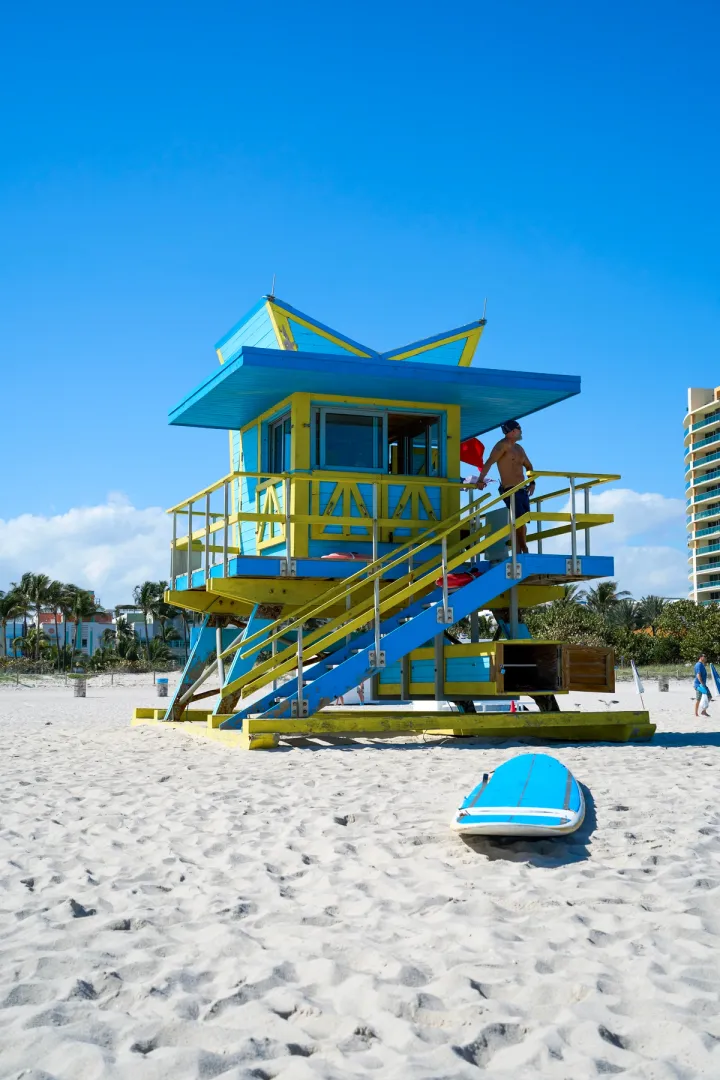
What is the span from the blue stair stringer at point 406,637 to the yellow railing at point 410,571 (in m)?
0.18

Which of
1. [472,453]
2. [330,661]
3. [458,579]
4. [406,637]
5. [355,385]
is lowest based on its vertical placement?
[330,661]

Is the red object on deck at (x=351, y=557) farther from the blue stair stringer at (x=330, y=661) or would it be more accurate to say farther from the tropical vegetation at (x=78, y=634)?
the tropical vegetation at (x=78, y=634)

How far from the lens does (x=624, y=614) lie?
8344 centimetres

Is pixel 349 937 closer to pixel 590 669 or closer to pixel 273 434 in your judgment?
pixel 590 669

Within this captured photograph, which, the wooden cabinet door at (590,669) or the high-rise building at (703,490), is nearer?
the wooden cabinet door at (590,669)

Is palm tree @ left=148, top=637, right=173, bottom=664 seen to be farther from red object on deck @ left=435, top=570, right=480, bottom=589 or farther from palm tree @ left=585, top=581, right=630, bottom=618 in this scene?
red object on deck @ left=435, top=570, right=480, bottom=589

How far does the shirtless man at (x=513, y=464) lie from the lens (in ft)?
47.5

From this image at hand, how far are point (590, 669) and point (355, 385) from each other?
201 inches

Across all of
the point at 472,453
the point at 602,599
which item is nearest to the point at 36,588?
the point at 602,599

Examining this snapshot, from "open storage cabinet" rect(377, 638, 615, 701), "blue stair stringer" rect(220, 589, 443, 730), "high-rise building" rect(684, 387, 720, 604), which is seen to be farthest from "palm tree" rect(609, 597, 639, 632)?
"blue stair stringer" rect(220, 589, 443, 730)

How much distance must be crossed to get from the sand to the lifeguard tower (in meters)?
4.12

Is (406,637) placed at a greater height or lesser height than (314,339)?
lesser

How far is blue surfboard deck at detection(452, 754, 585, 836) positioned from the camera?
6.32 m

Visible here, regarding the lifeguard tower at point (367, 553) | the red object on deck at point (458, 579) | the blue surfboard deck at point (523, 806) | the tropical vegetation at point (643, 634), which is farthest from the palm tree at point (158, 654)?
the blue surfboard deck at point (523, 806)
